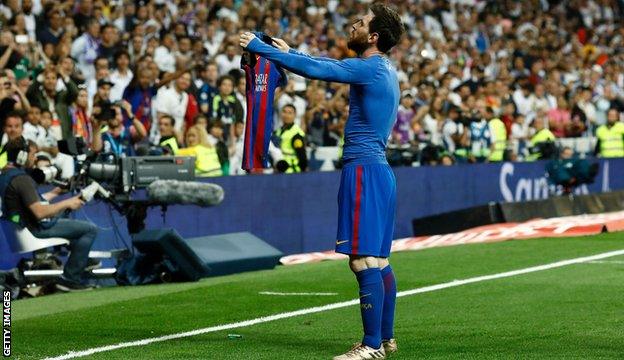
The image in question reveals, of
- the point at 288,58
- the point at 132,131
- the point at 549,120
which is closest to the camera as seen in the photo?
the point at 288,58

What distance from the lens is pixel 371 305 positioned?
955 centimetres

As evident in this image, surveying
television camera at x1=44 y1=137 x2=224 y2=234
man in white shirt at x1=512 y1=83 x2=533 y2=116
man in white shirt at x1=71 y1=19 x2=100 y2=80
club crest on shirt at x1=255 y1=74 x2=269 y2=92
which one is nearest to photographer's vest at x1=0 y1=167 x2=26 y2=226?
television camera at x1=44 y1=137 x2=224 y2=234

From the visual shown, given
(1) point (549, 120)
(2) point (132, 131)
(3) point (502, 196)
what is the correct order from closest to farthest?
(2) point (132, 131), (3) point (502, 196), (1) point (549, 120)

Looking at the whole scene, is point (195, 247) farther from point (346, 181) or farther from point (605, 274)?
point (346, 181)

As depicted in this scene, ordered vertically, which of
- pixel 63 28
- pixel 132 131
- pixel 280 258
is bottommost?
pixel 280 258

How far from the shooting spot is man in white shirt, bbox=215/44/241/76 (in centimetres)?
2448

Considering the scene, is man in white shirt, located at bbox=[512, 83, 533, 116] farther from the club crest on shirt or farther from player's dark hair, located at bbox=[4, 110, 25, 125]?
the club crest on shirt

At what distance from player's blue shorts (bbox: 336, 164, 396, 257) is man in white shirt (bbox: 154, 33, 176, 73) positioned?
1389 centimetres

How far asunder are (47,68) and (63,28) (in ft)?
7.94

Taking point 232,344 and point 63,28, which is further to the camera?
point 63,28

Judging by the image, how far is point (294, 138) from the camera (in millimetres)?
21328

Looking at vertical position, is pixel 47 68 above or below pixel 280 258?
above

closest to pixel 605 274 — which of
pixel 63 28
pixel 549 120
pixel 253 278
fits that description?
pixel 253 278
